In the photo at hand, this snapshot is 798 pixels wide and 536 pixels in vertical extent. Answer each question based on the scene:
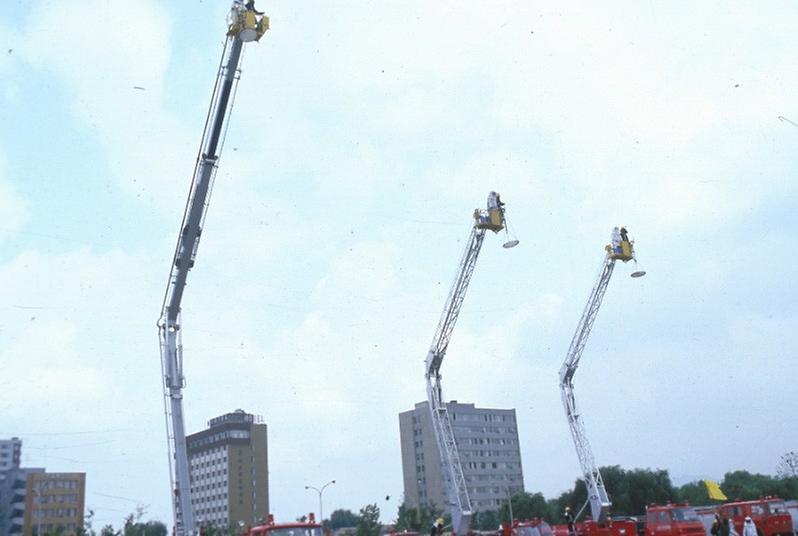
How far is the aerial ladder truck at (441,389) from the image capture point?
1730 inches

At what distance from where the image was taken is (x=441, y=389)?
151 ft

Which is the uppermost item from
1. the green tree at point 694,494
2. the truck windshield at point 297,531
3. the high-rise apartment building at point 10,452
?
the high-rise apartment building at point 10,452

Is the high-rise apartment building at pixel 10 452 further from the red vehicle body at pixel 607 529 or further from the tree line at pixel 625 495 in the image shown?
the red vehicle body at pixel 607 529

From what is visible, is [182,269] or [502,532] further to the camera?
[502,532]

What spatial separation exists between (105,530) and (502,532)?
56.4 metres

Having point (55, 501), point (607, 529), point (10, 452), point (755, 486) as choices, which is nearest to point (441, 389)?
point (607, 529)

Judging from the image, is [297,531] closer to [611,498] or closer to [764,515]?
[764,515]

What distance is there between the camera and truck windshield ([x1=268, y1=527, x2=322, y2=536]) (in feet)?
65.0

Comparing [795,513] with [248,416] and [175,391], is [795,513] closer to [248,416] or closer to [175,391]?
[175,391]

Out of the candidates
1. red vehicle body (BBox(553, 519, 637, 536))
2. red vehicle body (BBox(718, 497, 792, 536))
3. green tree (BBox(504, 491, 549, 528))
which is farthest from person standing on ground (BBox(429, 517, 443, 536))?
green tree (BBox(504, 491, 549, 528))

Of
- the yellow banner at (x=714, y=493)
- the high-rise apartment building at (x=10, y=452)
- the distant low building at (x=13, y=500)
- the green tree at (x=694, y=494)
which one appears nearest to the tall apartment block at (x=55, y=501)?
the distant low building at (x=13, y=500)

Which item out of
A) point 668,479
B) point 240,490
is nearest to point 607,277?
point 668,479

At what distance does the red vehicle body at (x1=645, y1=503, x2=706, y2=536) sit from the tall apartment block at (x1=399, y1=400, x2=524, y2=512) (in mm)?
100481

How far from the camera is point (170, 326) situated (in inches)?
1015
